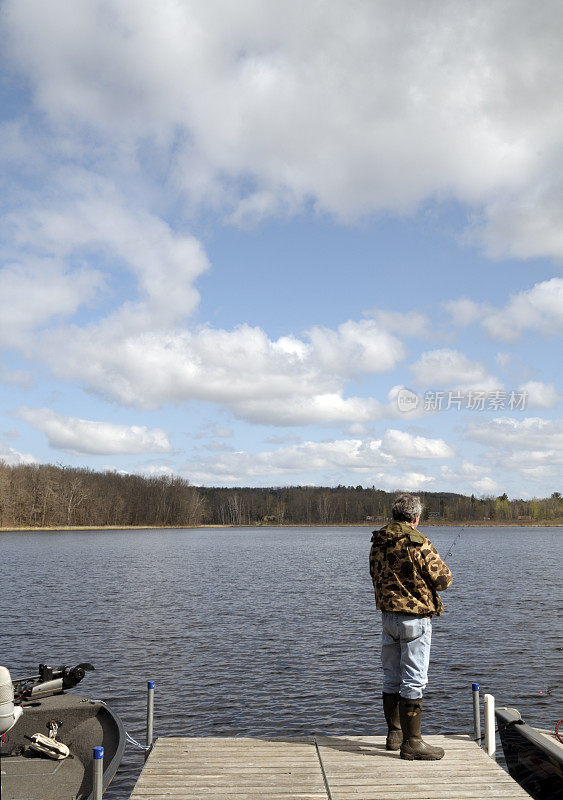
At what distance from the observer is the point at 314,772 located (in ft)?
22.4

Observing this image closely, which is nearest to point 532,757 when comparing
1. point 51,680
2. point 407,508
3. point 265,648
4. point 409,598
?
point 409,598

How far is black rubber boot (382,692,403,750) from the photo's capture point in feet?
23.5

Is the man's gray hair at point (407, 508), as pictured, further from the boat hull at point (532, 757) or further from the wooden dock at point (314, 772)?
the boat hull at point (532, 757)

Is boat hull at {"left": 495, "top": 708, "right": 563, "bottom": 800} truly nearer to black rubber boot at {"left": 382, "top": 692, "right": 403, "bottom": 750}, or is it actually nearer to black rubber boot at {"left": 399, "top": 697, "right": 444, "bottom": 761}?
black rubber boot at {"left": 399, "top": 697, "right": 444, "bottom": 761}

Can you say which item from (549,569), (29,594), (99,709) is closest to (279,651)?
(99,709)

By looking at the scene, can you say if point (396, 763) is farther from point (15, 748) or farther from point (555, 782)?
point (15, 748)

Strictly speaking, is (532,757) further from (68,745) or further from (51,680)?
(51,680)

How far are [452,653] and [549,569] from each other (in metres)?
35.7

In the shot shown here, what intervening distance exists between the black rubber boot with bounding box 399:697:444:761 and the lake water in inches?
230

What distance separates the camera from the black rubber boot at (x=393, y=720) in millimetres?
7160

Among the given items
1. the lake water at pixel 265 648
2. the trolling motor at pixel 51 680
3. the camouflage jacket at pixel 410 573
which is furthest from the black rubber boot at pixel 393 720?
the lake water at pixel 265 648

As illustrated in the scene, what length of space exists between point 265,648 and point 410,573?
600 inches

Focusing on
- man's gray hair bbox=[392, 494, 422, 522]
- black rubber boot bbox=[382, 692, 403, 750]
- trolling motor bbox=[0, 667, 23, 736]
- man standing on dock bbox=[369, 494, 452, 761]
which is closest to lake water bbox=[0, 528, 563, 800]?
trolling motor bbox=[0, 667, 23, 736]

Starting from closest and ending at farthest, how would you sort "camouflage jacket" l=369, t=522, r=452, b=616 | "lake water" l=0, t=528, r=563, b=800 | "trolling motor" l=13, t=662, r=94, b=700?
"camouflage jacket" l=369, t=522, r=452, b=616
"trolling motor" l=13, t=662, r=94, b=700
"lake water" l=0, t=528, r=563, b=800
